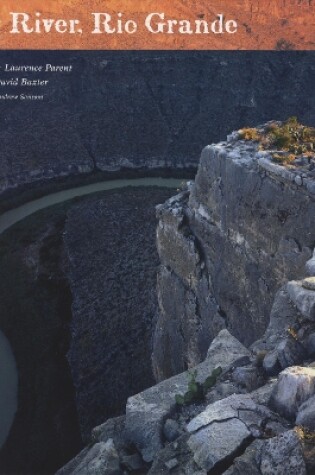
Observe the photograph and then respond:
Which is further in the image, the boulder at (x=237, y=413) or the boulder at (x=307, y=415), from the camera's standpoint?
the boulder at (x=237, y=413)

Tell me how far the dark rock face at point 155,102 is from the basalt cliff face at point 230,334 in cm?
3826

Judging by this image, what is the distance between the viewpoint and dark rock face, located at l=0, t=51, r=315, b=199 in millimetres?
56188

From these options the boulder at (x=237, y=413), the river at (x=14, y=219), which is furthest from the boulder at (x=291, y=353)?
the river at (x=14, y=219)

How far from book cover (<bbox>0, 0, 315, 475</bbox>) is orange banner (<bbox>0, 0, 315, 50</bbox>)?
0.70 ft

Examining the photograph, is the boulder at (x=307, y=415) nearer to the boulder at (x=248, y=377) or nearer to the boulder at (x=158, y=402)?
the boulder at (x=248, y=377)

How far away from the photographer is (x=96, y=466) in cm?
762

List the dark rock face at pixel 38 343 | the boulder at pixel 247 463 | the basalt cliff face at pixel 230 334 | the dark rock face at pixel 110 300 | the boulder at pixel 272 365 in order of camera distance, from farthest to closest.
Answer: the dark rock face at pixel 110 300, the dark rock face at pixel 38 343, the boulder at pixel 272 365, the basalt cliff face at pixel 230 334, the boulder at pixel 247 463

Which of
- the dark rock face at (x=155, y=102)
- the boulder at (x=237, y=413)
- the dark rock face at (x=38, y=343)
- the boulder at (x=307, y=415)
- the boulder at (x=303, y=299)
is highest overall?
the dark rock face at (x=155, y=102)

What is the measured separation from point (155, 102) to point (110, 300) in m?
38.5

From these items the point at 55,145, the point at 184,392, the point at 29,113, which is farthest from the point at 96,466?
the point at 29,113

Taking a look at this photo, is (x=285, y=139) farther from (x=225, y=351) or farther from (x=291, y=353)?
(x=291, y=353)

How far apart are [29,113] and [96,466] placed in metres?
54.1

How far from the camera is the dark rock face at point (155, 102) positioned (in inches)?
2212

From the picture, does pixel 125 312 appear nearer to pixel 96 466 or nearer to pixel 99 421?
pixel 99 421
